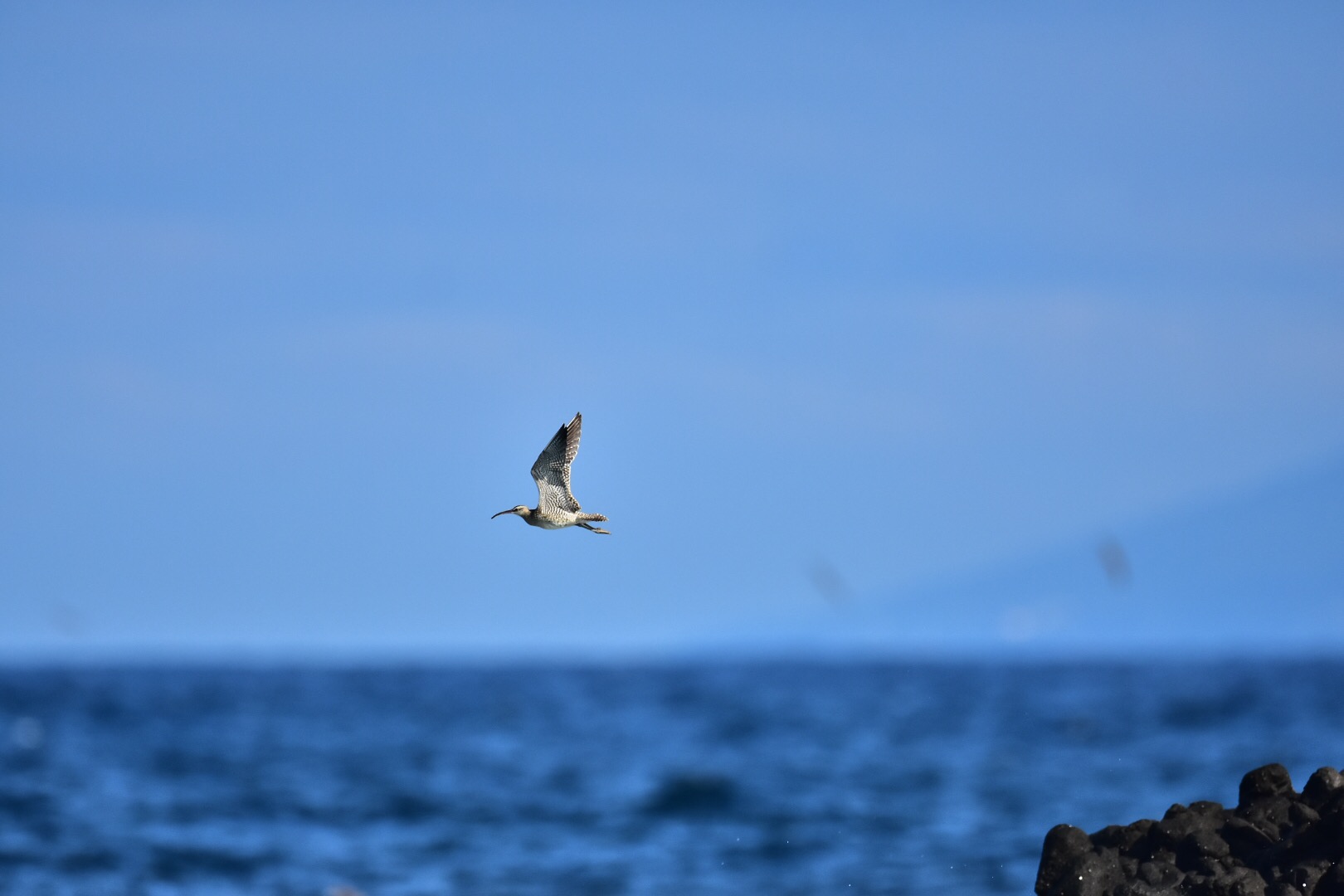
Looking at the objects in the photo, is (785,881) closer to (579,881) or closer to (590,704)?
(579,881)

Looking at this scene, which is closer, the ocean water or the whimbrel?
the whimbrel

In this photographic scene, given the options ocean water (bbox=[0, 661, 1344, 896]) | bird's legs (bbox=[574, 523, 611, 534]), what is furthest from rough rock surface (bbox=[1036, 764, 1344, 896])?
ocean water (bbox=[0, 661, 1344, 896])

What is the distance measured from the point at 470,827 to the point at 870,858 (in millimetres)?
7933

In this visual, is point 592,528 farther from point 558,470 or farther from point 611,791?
point 611,791

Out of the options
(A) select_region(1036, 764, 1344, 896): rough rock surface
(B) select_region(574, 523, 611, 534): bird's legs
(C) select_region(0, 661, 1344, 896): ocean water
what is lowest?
(C) select_region(0, 661, 1344, 896): ocean water

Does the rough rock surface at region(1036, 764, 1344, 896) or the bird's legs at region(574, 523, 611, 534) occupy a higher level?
the bird's legs at region(574, 523, 611, 534)

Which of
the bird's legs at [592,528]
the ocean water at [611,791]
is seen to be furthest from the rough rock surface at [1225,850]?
the ocean water at [611,791]

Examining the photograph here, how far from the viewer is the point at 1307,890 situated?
8.45m

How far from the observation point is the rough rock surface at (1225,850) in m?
8.70

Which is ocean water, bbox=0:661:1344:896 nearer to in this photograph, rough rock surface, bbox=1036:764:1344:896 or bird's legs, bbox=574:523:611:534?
rough rock surface, bbox=1036:764:1344:896

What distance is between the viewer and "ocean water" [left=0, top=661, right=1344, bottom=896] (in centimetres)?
2316

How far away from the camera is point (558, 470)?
290 inches

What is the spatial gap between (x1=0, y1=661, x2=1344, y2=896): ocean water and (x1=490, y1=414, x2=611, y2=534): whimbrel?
14.1 meters

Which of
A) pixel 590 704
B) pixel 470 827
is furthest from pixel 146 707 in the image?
pixel 470 827
